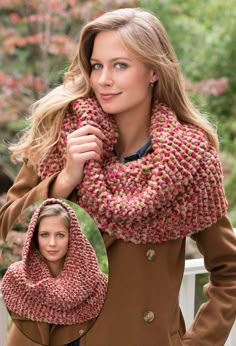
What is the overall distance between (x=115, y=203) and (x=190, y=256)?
3.38 m

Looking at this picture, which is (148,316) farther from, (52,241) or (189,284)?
(189,284)

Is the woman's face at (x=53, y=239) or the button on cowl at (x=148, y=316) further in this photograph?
the button on cowl at (x=148, y=316)

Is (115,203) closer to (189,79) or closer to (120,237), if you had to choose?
(120,237)

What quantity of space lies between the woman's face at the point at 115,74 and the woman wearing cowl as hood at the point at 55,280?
335mm

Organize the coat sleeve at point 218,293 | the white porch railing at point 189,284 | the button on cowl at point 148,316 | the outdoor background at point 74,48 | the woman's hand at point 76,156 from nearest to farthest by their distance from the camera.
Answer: the woman's hand at point 76,156, the button on cowl at point 148,316, the coat sleeve at point 218,293, the white porch railing at point 189,284, the outdoor background at point 74,48

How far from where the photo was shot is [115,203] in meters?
Result: 1.54

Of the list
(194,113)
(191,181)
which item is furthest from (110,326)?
(194,113)

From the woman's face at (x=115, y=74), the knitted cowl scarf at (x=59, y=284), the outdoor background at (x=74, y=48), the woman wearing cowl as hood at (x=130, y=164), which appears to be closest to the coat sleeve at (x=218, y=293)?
the woman wearing cowl as hood at (x=130, y=164)

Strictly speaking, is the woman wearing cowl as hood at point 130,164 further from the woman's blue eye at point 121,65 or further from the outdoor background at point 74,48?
the outdoor background at point 74,48

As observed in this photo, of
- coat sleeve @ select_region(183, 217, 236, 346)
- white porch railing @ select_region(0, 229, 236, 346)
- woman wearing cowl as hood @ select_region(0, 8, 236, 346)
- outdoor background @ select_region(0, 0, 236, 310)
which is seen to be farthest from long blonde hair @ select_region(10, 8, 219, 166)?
outdoor background @ select_region(0, 0, 236, 310)

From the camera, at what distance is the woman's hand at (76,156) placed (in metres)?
1.54

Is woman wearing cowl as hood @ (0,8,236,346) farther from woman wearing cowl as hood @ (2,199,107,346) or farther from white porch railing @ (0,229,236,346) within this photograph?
white porch railing @ (0,229,236,346)

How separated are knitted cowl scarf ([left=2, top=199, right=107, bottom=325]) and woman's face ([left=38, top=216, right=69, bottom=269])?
0.03 ft

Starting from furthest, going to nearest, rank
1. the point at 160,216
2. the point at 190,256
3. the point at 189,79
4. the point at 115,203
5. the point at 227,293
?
the point at 189,79 < the point at 190,256 < the point at 227,293 < the point at 160,216 < the point at 115,203
